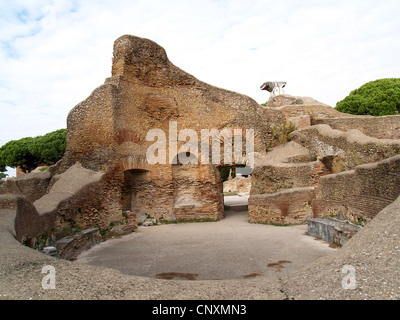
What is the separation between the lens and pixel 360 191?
657 centimetres

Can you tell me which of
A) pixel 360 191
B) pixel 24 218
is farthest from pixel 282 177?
pixel 24 218

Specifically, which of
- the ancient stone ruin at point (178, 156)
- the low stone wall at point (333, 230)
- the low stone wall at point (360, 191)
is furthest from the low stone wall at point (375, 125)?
the low stone wall at point (333, 230)

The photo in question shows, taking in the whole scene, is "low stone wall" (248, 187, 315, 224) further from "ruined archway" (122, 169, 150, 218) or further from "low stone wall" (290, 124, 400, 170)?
"ruined archway" (122, 169, 150, 218)

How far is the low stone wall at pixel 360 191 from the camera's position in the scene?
5.44m

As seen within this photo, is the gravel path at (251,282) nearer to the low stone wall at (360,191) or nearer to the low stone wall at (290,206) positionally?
the low stone wall at (360,191)

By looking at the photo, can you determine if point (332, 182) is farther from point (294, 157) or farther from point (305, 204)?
point (294, 157)

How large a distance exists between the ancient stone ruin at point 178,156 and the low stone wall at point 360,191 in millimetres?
51

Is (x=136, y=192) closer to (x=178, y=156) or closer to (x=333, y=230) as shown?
(x=178, y=156)

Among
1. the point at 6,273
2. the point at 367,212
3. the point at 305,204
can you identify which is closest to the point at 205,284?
the point at 6,273

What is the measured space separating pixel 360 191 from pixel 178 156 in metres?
6.92

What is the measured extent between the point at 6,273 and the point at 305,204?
8.28 m

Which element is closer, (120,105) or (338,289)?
(338,289)

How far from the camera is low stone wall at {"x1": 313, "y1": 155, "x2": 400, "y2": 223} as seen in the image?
17.8ft

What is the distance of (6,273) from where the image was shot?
268cm
